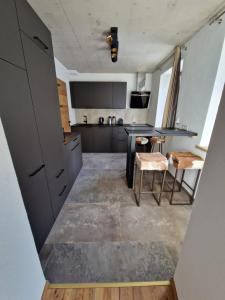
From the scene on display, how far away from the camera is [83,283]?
3.57ft

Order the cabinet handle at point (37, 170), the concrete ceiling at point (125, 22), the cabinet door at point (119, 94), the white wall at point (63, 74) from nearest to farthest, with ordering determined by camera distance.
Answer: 1. the cabinet handle at point (37, 170)
2. the concrete ceiling at point (125, 22)
3. the white wall at point (63, 74)
4. the cabinet door at point (119, 94)

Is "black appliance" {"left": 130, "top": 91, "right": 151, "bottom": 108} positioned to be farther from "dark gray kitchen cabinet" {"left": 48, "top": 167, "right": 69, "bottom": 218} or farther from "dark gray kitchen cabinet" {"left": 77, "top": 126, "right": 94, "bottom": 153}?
"dark gray kitchen cabinet" {"left": 48, "top": 167, "right": 69, "bottom": 218}

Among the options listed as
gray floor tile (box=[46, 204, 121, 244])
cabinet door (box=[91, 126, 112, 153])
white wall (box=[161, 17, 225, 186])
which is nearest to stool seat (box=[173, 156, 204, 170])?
white wall (box=[161, 17, 225, 186])

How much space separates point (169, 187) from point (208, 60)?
208 centimetres

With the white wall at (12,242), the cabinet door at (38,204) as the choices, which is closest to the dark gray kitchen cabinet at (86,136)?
Answer: the cabinet door at (38,204)

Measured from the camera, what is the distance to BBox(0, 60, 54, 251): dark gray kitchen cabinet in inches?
36.6

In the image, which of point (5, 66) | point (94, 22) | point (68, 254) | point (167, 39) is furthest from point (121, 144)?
point (5, 66)

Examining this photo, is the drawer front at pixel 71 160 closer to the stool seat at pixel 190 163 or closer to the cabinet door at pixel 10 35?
the cabinet door at pixel 10 35

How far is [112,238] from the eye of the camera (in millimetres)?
1510

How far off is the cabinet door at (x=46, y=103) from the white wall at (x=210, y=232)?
4.69 ft

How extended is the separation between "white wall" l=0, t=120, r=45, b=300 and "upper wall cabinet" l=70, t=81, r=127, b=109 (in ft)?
12.7

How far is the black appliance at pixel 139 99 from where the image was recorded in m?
4.23

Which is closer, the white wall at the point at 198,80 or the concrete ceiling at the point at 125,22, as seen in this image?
the concrete ceiling at the point at 125,22

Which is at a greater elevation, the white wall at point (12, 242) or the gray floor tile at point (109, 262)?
the white wall at point (12, 242)
